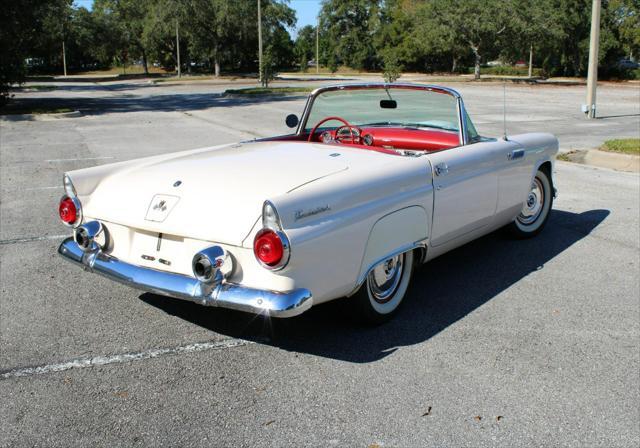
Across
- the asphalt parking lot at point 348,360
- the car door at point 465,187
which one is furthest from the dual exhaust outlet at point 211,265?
the car door at point 465,187

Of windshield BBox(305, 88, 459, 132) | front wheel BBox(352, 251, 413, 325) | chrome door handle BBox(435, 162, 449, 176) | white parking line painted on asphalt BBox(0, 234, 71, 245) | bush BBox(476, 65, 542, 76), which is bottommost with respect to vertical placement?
white parking line painted on asphalt BBox(0, 234, 71, 245)

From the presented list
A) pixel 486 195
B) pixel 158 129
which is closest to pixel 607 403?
pixel 486 195

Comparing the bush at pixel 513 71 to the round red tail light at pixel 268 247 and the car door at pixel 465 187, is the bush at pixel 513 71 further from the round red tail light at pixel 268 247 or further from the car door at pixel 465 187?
the round red tail light at pixel 268 247

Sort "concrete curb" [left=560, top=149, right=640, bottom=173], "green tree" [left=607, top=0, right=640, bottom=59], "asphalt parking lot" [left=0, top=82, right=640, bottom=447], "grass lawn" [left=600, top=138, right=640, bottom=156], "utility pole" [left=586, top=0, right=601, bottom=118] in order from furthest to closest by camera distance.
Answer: "green tree" [left=607, top=0, right=640, bottom=59], "utility pole" [left=586, top=0, right=601, bottom=118], "grass lawn" [left=600, top=138, right=640, bottom=156], "concrete curb" [left=560, top=149, right=640, bottom=173], "asphalt parking lot" [left=0, top=82, right=640, bottom=447]

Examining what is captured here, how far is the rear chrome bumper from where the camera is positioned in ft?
10.9

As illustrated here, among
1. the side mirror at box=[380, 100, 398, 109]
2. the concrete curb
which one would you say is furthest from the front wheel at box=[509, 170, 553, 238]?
the concrete curb

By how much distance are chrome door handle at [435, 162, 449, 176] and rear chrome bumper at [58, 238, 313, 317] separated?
1416 millimetres

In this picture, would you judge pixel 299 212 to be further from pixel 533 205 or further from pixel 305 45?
pixel 305 45

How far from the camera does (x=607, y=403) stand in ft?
10.9

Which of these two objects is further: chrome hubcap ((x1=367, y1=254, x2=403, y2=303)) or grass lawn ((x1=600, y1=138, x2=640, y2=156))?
grass lawn ((x1=600, y1=138, x2=640, y2=156))

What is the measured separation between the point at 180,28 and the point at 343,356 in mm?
53099

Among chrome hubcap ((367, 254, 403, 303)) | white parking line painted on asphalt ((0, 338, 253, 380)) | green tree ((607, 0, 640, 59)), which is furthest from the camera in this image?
green tree ((607, 0, 640, 59))

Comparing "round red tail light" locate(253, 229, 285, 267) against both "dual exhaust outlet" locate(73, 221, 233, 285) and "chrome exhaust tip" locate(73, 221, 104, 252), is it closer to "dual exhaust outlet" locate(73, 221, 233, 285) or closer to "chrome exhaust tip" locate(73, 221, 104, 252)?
"dual exhaust outlet" locate(73, 221, 233, 285)

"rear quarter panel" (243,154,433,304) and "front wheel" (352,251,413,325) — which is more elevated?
"rear quarter panel" (243,154,433,304)
